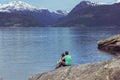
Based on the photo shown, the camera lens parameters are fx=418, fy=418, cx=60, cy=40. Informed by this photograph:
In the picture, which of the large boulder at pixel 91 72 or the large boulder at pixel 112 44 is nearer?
the large boulder at pixel 91 72

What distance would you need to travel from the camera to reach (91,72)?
26.8 meters

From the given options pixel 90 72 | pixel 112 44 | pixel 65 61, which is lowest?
pixel 112 44

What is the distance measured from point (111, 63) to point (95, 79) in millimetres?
1510

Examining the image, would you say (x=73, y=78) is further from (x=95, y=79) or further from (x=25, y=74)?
(x=25, y=74)

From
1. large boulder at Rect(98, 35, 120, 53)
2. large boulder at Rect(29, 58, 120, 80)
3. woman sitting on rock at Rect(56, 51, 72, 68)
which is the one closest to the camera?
large boulder at Rect(29, 58, 120, 80)

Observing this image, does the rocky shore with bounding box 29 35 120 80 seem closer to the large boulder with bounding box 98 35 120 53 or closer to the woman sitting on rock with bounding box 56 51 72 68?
the woman sitting on rock with bounding box 56 51 72 68

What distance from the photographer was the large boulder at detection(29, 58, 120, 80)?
25.3 metres

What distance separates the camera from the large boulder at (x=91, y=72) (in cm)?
2526

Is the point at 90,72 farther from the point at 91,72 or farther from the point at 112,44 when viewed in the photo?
the point at 112,44

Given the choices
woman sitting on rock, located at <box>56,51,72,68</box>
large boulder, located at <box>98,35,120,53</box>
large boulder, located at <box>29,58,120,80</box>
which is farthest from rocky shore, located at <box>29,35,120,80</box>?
large boulder, located at <box>98,35,120,53</box>

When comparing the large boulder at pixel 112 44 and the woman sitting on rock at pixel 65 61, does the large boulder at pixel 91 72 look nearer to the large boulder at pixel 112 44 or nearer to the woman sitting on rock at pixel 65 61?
the woman sitting on rock at pixel 65 61

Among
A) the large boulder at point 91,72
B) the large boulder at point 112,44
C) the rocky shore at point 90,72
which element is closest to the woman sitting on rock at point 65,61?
the rocky shore at point 90,72

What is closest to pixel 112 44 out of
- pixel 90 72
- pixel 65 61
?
pixel 65 61

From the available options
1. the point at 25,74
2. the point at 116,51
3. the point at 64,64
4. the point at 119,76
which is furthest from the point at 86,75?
the point at 116,51
